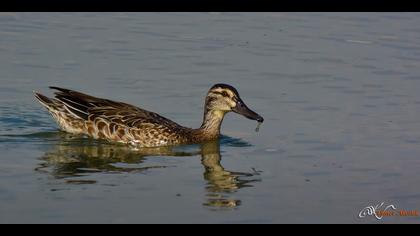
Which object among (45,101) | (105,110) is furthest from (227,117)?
(45,101)

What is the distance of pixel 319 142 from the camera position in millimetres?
13883

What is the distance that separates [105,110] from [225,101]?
159 cm

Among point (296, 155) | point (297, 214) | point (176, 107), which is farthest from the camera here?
point (176, 107)

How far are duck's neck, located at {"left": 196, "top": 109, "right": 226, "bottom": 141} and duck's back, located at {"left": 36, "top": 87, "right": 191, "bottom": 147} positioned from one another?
0.68 ft

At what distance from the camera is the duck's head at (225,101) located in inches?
567

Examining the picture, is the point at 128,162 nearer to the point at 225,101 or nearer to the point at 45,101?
the point at 225,101

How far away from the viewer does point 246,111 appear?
47.0 feet

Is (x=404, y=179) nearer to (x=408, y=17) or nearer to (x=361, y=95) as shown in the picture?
(x=361, y=95)

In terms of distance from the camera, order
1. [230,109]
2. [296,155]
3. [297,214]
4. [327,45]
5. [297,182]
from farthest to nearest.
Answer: [327,45], [230,109], [296,155], [297,182], [297,214]

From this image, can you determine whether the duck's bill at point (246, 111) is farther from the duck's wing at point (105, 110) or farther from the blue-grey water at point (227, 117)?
the duck's wing at point (105, 110)

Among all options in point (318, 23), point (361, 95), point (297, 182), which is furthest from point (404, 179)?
point (318, 23)

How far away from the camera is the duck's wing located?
570 inches

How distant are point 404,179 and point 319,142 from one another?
178cm

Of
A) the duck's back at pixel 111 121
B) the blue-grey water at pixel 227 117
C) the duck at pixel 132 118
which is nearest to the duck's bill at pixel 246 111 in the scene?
the duck at pixel 132 118
